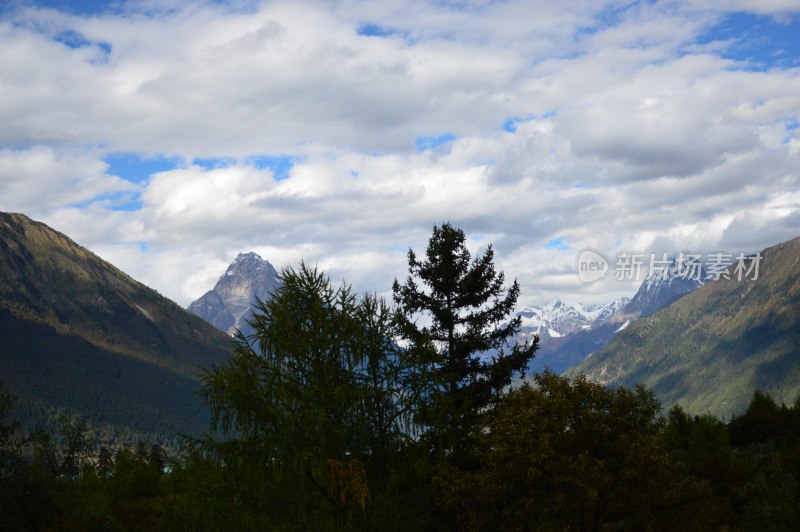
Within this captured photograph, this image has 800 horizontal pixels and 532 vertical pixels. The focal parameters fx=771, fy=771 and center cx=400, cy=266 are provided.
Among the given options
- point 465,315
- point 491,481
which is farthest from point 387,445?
point 465,315

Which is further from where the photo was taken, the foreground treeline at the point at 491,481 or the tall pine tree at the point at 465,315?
the tall pine tree at the point at 465,315

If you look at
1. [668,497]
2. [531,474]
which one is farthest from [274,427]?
[668,497]

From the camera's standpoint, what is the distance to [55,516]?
44125 millimetres

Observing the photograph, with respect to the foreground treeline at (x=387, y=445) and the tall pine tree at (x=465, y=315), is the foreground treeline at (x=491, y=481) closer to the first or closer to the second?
the foreground treeline at (x=387, y=445)

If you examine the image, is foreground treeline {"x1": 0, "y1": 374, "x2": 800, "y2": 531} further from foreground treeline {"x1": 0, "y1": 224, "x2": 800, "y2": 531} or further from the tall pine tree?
the tall pine tree

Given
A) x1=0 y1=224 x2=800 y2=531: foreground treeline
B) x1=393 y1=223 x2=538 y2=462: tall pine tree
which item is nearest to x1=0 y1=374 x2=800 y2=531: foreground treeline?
x1=0 y1=224 x2=800 y2=531: foreground treeline

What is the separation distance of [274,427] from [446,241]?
60.0ft

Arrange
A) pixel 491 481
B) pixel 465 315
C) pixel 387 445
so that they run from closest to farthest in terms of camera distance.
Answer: pixel 387 445 → pixel 491 481 → pixel 465 315

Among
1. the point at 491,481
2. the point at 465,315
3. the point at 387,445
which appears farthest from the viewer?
the point at 465,315

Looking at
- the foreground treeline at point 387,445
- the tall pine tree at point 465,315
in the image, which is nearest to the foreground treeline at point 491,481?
the foreground treeline at point 387,445

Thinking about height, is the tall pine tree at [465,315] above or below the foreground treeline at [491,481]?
above

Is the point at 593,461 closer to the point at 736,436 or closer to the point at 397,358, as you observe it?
the point at 397,358

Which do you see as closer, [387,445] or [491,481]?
[387,445]

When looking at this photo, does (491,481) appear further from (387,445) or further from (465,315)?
(465,315)
